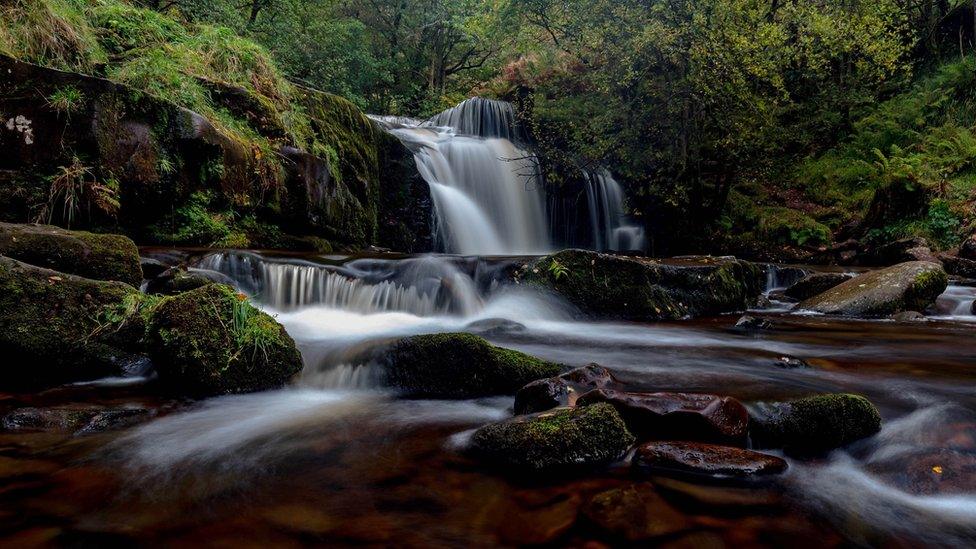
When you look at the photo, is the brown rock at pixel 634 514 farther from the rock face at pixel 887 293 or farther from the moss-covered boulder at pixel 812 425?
the rock face at pixel 887 293

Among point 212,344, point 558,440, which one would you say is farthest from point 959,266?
point 212,344

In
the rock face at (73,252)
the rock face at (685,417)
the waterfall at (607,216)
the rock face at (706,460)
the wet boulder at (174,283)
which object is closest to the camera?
the rock face at (706,460)

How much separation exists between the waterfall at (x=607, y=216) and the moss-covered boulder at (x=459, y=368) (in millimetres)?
11311

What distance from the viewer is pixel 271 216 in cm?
888

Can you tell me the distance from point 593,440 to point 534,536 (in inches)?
25.9

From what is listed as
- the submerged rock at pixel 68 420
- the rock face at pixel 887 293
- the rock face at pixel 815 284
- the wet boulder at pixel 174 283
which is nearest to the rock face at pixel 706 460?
the submerged rock at pixel 68 420

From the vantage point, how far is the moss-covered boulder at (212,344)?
3.46 metres

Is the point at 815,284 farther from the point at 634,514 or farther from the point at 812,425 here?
the point at 634,514

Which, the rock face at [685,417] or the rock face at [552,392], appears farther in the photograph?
the rock face at [552,392]

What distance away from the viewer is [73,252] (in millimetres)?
4289

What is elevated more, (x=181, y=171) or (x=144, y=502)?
(x=181, y=171)

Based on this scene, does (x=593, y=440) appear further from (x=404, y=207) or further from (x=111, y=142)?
(x=404, y=207)

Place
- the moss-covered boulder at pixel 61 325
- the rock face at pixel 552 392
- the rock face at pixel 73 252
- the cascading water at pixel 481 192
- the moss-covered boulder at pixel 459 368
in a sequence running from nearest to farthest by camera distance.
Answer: the rock face at pixel 552 392, the moss-covered boulder at pixel 61 325, the moss-covered boulder at pixel 459 368, the rock face at pixel 73 252, the cascading water at pixel 481 192

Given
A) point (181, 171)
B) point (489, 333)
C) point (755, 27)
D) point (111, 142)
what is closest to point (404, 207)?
point (181, 171)
